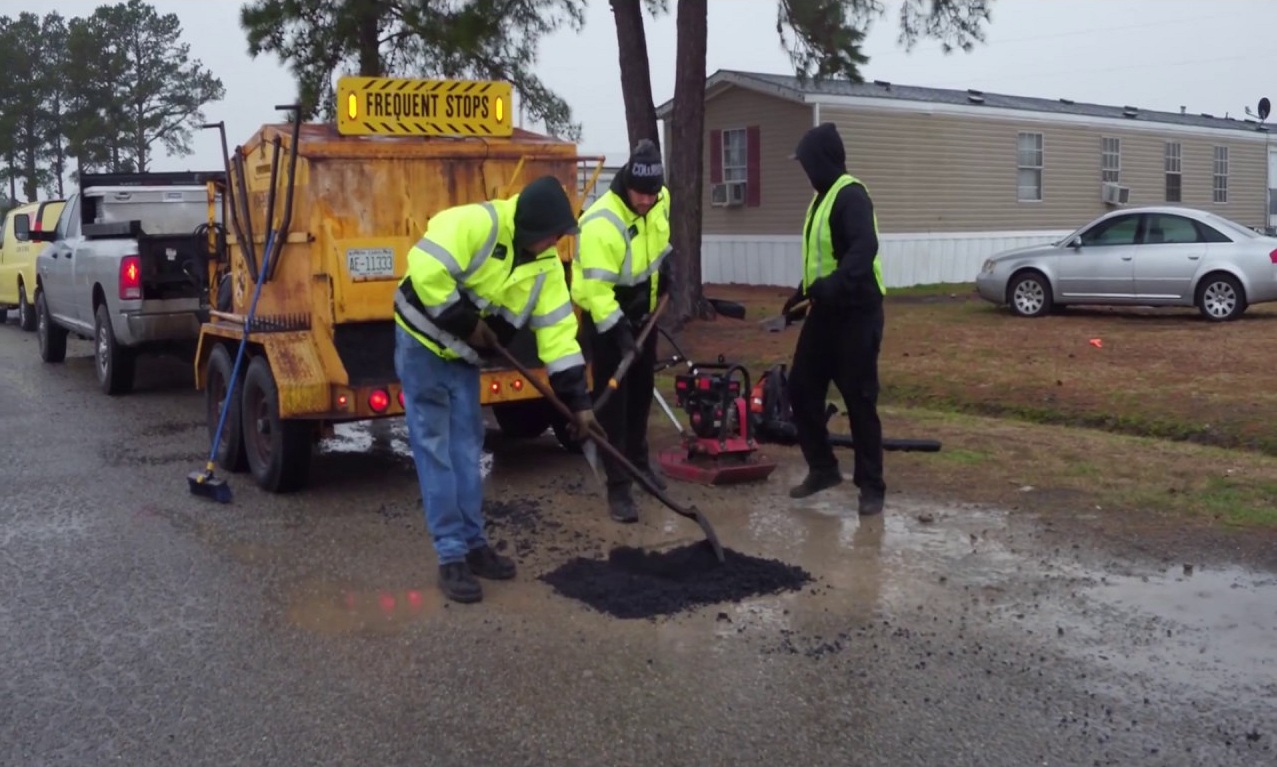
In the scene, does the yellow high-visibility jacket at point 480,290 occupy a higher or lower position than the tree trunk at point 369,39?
lower

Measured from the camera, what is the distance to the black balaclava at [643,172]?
23.5ft

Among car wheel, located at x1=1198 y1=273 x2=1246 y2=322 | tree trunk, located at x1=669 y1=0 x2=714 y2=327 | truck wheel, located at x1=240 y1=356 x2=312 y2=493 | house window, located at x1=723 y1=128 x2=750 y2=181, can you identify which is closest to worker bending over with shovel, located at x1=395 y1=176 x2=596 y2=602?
truck wheel, located at x1=240 y1=356 x2=312 y2=493

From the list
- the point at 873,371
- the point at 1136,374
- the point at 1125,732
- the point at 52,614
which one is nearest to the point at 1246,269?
the point at 1136,374

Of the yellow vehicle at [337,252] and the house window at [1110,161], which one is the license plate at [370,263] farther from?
the house window at [1110,161]

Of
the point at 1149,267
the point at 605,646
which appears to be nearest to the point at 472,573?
the point at 605,646

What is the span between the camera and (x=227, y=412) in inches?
341

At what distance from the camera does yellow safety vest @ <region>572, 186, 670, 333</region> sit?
23.4 ft

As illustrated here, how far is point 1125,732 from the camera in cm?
446

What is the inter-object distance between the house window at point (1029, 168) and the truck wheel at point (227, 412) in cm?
1981

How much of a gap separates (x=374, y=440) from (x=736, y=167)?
50.4 feet

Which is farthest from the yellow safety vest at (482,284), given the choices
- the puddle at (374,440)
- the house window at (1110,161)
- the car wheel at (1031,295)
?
the house window at (1110,161)

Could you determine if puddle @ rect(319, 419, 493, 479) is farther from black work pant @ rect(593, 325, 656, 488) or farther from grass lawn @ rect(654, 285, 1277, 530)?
grass lawn @ rect(654, 285, 1277, 530)

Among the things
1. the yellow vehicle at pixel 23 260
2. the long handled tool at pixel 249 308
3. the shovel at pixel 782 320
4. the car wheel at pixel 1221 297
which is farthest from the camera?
the yellow vehicle at pixel 23 260

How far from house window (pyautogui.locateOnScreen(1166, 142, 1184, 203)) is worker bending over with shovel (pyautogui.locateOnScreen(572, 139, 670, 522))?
80.4 feet
